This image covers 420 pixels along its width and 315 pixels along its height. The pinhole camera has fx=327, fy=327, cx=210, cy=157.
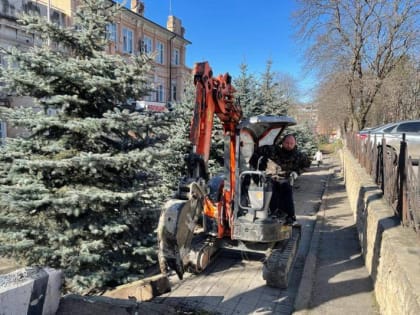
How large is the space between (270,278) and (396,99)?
24879 mm

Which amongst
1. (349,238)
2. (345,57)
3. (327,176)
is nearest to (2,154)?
(349,238)

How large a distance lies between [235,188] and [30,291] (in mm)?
3346

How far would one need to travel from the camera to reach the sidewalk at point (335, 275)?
4750 millimetres

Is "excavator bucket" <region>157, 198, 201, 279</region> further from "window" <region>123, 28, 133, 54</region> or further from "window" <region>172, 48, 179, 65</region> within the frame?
"window" <region>172, 48, 179, 65</region>

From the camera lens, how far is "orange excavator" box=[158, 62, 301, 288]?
14.5 feet

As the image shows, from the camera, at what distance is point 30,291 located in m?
2.92

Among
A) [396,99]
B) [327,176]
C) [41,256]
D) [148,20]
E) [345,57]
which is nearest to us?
[41,256]

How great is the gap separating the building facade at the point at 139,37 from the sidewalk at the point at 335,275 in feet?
35.8

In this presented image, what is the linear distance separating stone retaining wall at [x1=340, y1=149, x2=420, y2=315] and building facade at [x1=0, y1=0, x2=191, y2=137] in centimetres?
1264

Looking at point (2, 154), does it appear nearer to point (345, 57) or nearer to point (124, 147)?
point (124, 147)

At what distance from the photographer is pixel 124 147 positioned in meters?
5.48

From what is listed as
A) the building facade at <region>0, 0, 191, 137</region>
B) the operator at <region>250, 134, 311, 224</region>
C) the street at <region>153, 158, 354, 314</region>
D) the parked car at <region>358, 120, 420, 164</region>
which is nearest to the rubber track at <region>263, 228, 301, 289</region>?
the street at <region>153, 158, 354, 314</region>

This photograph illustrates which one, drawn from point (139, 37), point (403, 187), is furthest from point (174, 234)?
point (139, 37)

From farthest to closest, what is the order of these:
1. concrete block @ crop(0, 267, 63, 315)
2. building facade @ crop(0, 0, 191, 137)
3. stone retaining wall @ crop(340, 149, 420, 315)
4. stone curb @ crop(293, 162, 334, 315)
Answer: building facade @ crop(0, 0, 191, 137) → stone curb @ crop(293, 162, 334, 315) → stone retaining wall @ crop(340, 149, 420, 315) → concrete block @ crop(0, 267, 63, 315)
